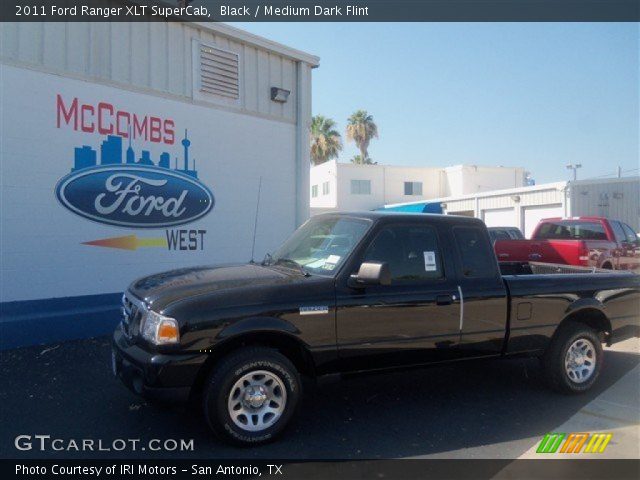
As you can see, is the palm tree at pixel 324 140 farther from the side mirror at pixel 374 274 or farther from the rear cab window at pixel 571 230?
the side mirror at pixel 374 274

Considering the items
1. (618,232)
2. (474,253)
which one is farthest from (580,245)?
(474,253)

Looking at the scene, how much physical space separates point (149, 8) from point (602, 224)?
1086 cm

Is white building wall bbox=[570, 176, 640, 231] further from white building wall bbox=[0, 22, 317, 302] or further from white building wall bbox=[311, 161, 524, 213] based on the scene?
white building wall bbox=[0, 22, 317, 302]

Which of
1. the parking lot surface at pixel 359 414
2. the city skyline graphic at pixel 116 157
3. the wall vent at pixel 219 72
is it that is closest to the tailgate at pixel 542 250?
the parking lot surface at pixel 359 414

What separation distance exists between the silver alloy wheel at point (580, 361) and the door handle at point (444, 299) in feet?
5.41

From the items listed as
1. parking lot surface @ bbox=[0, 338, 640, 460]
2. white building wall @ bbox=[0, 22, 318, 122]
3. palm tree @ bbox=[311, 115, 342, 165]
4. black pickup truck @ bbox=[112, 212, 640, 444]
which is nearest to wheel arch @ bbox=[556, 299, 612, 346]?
black pickup truck @ bbox=[112, 212, 640, 444]

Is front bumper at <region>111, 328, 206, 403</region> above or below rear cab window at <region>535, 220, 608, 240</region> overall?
below

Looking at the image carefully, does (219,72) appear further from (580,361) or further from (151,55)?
(580,361)

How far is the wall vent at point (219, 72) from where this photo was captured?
8.89 m

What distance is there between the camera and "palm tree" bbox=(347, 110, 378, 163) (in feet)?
159

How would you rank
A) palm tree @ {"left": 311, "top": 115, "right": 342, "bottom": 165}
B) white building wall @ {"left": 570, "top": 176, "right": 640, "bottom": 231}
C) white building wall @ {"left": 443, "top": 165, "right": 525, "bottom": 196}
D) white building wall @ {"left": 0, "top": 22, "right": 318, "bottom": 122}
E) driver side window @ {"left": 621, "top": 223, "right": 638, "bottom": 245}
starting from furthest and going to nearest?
palm tree @ {"left": 311, "top": 115, "right": 342, "bottom": 165}, white building wall @ {"left": 443, "top": 165, "right": 525, "bottom": 196}, white building wall @ {"left": 570, "top": 176, "right": 640, "bottom": 231}, driver side window @ {"left": 621, "top": 223, "right": 638, "bottom": 245}, white building wall @ {"left": 0, "top": 22, "right": 318, "bottom": 122}

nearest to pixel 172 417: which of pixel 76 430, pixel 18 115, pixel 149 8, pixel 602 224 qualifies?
pixel 76 430

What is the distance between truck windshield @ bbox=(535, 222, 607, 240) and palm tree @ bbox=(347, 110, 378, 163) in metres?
Answer: 36.0

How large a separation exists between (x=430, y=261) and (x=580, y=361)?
2165 mm
